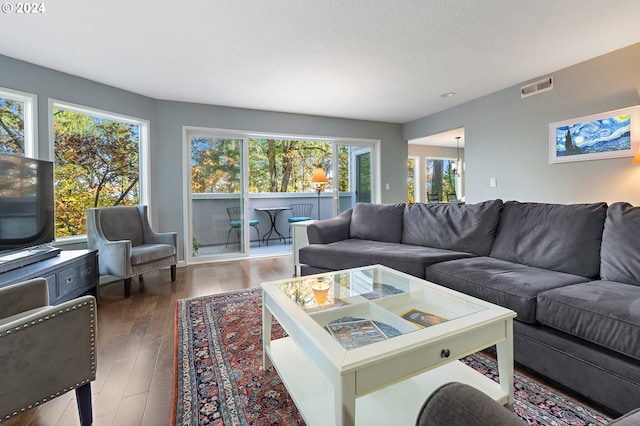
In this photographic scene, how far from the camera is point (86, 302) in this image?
1261 millimetres

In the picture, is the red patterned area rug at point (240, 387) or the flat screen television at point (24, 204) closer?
the red patterned area rug at point (240, 387)

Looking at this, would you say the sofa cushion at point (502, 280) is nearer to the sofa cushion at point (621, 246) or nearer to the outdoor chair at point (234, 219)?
the sofa cushion at point (621, 246)

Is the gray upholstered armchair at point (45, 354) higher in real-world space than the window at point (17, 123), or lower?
lower

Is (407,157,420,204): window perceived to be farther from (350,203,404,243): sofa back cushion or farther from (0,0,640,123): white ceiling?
(350,203,404,243): sofa back cushion

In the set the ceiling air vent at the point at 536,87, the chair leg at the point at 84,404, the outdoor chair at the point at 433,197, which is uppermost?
the ceiling air vent at the point at 536,87

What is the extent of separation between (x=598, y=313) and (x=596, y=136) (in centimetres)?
268

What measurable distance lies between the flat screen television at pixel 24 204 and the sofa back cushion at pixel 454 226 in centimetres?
334

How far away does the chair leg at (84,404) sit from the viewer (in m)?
1.25

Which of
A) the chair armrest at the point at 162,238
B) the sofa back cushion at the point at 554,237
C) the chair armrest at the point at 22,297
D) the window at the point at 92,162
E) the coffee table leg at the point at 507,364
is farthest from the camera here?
the chair armrest at the point at 162,238

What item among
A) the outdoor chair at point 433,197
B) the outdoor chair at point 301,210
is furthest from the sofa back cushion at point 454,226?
the outdoor chair at point 433,197

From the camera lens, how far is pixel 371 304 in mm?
1525

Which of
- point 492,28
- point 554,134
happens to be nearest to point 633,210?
point 492,28

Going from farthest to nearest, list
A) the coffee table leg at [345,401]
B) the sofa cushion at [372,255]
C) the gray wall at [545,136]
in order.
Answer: the gray wall at [545,136] → the sofa cushion at [372,255] → the coffee table leg at [345,401]

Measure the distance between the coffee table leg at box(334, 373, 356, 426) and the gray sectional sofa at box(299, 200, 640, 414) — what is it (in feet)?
3.96
